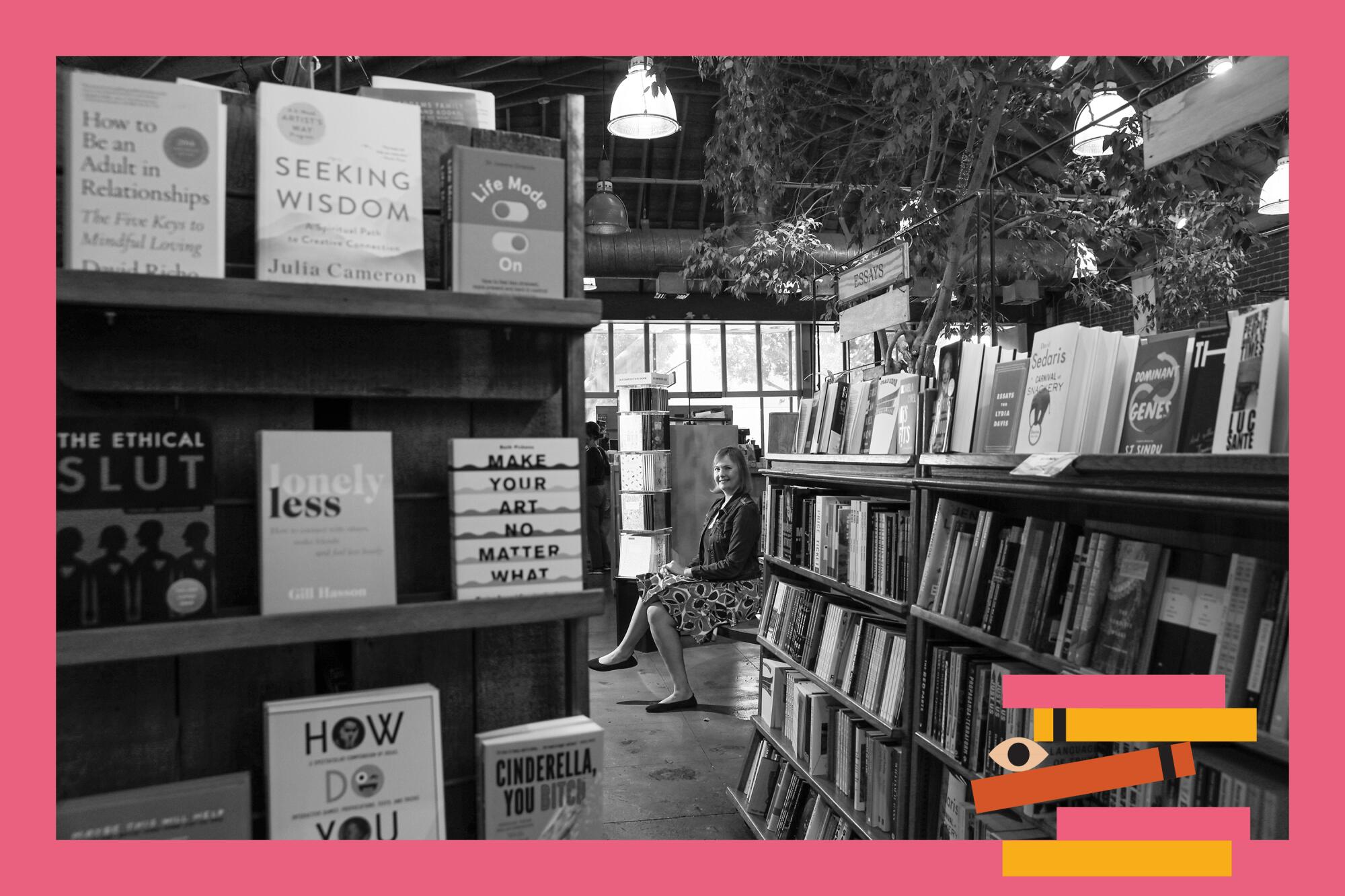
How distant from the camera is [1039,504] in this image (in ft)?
7.45

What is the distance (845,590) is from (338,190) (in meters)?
2.07

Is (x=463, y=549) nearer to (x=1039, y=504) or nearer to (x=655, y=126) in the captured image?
(x=1039, y=504)

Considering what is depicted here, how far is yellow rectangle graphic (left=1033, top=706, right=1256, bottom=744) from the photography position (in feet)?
4.51

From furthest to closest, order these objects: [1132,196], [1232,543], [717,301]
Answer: [717,301]
[1132,196]
[1232,543]

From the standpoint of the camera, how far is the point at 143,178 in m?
1.14

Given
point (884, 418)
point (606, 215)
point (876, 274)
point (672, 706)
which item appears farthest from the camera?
point (606, 215)

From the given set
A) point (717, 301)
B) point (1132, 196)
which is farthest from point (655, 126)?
point (717, 301)

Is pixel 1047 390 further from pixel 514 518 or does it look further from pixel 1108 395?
pixel 514 518

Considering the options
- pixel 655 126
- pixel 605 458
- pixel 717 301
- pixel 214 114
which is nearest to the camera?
pixel 214 114

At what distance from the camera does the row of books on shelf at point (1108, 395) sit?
1.38 metres

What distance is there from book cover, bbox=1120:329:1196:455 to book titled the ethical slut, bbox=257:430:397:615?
1.29 metres

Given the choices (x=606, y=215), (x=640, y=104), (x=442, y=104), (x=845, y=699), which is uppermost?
(x=606, y=215)

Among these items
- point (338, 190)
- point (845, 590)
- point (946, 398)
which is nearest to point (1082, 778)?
point (946, 398)

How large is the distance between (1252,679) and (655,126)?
4.15 metres
